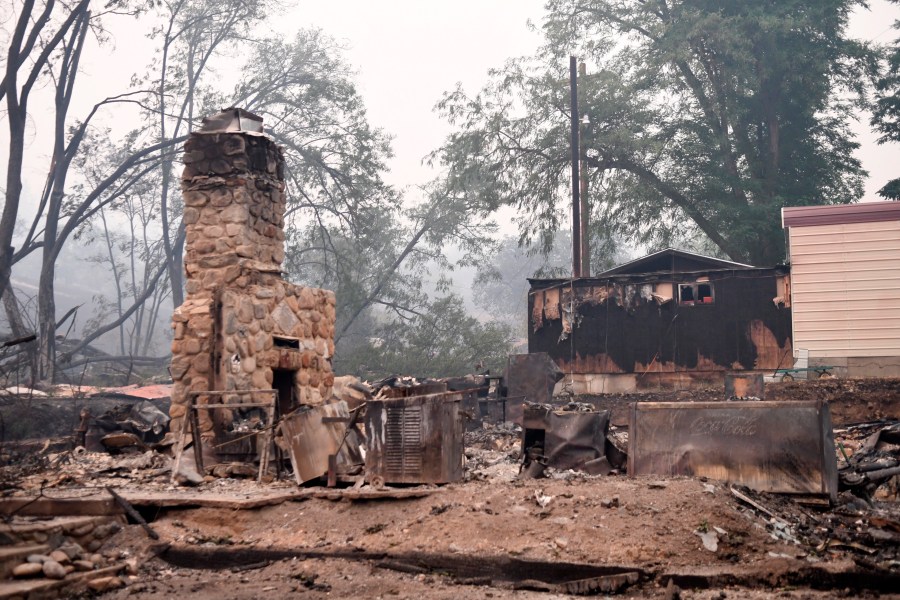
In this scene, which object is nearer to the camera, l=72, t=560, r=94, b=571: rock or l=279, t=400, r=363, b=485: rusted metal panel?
l=72, t=560, r=94, b=571: rock

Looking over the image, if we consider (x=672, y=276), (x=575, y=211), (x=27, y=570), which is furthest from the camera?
(x=575, y=211)

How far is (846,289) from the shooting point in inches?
747

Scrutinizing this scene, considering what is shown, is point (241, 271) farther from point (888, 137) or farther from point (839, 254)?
point (888, 137)

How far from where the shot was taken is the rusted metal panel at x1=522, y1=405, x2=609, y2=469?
955 centimetres

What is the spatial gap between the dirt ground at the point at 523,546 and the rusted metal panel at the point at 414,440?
23.4 inches

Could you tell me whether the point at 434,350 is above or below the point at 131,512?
above

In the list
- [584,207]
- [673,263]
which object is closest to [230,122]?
[673,263]

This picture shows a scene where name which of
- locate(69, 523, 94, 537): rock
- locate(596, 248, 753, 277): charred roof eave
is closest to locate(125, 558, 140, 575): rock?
locate(69, 523, 94, 537): rock

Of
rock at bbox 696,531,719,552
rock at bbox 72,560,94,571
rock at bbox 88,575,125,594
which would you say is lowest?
rock at bbox 88,575,125,594

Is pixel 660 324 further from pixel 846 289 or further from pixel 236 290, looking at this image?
pixel 236 290

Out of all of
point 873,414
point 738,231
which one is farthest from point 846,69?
point 873,414

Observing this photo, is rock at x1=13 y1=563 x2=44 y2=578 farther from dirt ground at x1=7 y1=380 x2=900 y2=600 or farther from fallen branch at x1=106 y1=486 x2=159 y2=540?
fallen branch at x1=106 y1=486 x2=159 y2=540

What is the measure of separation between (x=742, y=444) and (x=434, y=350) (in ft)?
77.1

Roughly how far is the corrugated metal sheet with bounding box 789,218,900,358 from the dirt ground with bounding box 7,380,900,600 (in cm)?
1211
